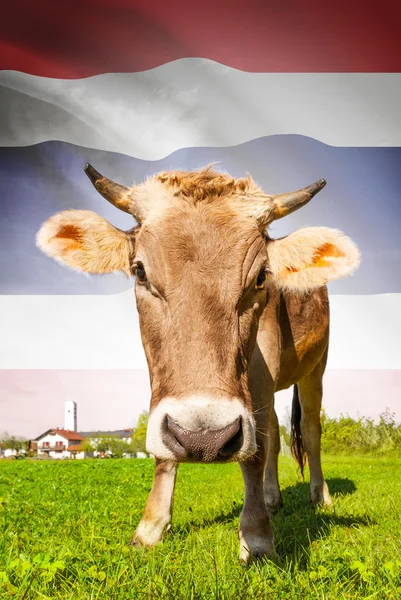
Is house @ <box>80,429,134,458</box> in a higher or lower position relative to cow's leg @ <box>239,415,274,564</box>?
lower

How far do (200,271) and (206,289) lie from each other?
0.11 meters

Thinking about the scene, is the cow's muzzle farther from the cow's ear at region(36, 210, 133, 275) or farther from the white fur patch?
the cow's ear at region(36, 210, 133, 275)

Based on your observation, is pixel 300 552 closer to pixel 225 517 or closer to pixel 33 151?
pixel 225 517

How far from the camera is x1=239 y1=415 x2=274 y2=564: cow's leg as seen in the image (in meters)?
3.67

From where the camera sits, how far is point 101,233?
415cm

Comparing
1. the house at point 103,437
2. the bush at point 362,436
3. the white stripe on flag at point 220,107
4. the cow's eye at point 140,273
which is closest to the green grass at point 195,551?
the cow's eye at point 140,273

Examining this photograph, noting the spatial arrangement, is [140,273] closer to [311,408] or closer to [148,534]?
[148,534]

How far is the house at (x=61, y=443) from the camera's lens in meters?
48.0

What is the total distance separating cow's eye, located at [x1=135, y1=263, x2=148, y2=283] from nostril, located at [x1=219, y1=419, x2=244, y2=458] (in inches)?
46.3

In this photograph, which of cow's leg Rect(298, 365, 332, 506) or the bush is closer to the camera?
cow's leg Rect(298, 365, 332, 506)

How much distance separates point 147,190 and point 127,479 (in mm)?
5692

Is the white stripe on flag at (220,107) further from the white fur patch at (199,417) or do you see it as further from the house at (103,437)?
the house at (103,437)

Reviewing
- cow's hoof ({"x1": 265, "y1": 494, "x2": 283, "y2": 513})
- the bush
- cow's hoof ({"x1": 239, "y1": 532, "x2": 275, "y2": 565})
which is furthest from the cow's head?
the bush


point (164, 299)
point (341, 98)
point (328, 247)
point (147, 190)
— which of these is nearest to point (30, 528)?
point (164, 299)
